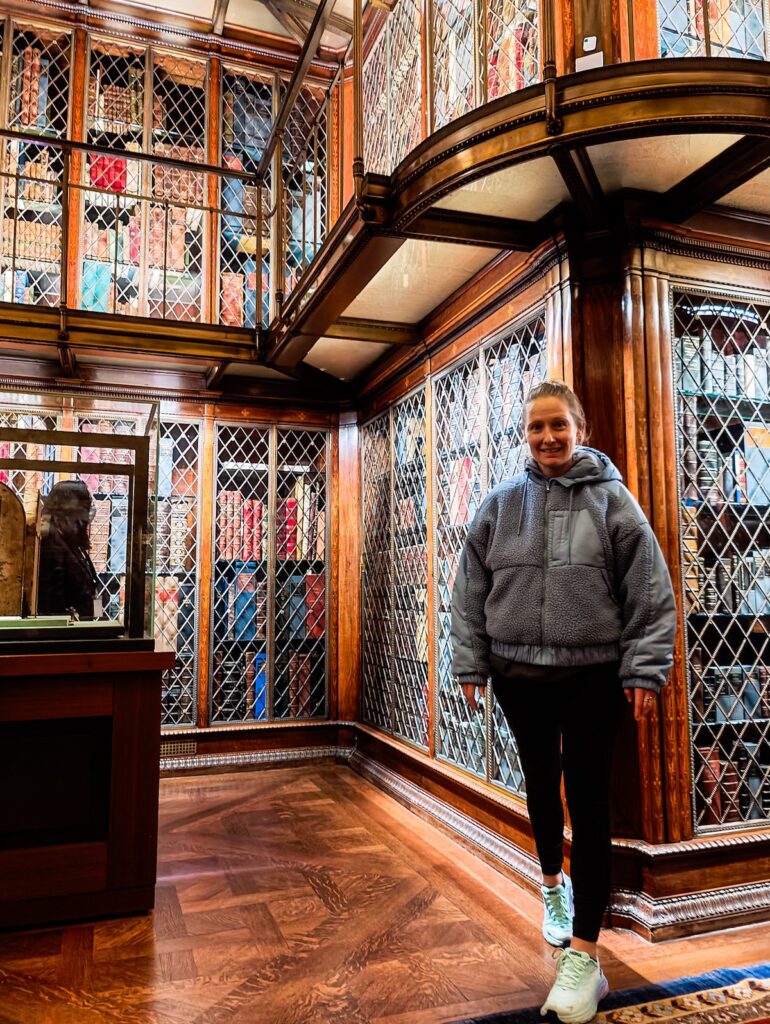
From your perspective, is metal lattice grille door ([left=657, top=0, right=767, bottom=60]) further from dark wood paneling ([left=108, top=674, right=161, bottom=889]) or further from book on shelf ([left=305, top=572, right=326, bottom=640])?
book on shelf ([left=305, top=572, right=326, bottom=640])

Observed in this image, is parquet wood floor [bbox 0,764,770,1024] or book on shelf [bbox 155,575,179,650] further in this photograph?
book on shelf [bbox 155,575,179,650]

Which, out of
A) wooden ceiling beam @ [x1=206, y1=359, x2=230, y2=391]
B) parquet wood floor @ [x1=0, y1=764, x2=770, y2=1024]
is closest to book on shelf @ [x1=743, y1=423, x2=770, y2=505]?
parquet wood floor @ [x1=0, y1=764, x2=770, y2=1024]

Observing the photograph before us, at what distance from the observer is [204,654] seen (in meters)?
4.89

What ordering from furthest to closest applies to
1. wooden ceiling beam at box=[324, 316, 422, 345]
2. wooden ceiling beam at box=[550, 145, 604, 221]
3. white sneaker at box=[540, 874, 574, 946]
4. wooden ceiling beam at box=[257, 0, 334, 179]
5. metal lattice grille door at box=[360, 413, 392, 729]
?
metal lattice grille door at box=[360, 413, 392, 729] → wooden ceiling beam at box=[324, 316, 422, 345] → wooden ceiling beam at box=[257, 0, 334, 179] → wooden ceiling beam at box=[550, 145, 604, 221] → white sneaker at box=[540, 874, 574, 946]

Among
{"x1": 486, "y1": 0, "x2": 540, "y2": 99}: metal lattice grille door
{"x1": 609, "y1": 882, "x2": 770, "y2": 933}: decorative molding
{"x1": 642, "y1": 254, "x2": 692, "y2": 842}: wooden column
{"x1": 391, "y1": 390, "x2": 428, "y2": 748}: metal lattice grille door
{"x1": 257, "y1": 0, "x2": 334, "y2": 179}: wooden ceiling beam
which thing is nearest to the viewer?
{"x1": 609, "y1": 882, "x2": 770, "y2": 933}: decorative molding

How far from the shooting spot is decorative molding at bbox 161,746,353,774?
4.76 metres

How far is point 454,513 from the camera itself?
374 centimetres

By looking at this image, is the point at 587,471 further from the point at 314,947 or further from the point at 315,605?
the point at 315,605

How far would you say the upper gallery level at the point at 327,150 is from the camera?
7.37 ft

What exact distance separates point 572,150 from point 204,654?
12.0ft

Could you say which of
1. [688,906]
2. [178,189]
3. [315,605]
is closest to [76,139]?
[178,189]

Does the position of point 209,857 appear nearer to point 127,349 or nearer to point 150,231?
point 127,349

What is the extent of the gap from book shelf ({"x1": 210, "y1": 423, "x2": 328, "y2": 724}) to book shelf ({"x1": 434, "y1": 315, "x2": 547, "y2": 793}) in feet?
4.96

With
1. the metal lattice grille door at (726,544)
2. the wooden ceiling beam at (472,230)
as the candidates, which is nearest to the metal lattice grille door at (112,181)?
the wooden ceiling beam at (472,230)
